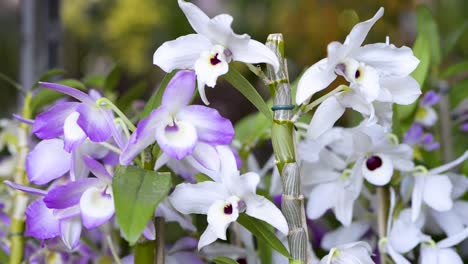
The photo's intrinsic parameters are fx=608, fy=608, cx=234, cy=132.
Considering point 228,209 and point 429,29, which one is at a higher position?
point 429,29

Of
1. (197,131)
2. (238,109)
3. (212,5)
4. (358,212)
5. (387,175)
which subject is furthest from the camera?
(212,5)

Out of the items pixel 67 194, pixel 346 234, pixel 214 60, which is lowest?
pixel 346 234

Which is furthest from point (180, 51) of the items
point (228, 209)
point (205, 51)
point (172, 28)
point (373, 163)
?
point (172, 28)

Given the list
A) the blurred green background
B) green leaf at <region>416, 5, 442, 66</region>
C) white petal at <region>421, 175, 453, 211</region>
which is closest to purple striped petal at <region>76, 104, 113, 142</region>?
white petal at <region>421, 175, 453, 211</region>

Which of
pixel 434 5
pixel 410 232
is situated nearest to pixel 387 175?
pixel 410 232

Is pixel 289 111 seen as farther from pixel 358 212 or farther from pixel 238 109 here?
pixel 238 109

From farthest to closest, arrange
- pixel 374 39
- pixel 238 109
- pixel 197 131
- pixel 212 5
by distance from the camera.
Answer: pixel 212 5 → pixel 238 109 → pixel 374 39 → pixel 197 131

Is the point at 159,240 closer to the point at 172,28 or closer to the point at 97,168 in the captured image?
the point at 97,168

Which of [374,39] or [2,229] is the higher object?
[374,39]
